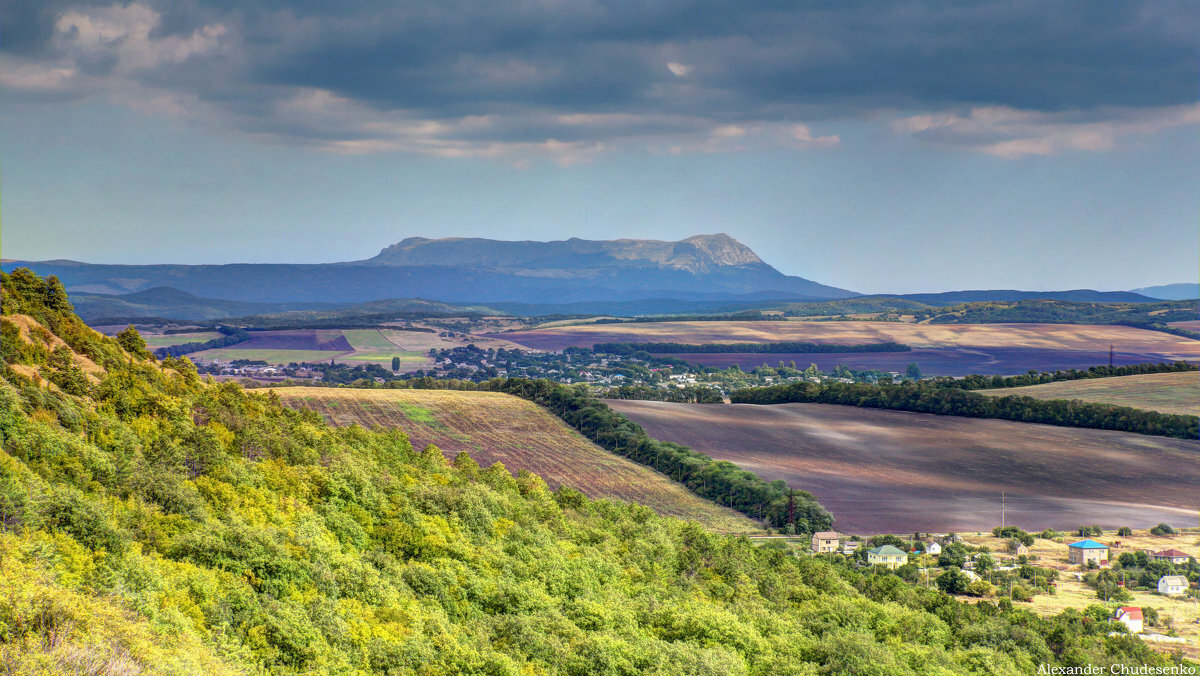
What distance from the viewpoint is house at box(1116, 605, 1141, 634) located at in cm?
5749

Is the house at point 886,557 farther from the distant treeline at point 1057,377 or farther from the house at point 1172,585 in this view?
the distant treeline at point 1057,377

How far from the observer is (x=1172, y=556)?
71438 mm

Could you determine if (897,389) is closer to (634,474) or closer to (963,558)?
(634,474)

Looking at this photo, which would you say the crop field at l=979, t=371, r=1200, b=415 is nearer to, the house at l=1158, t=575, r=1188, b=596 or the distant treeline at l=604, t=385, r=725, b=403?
the distant treeline at l=604, t=385, r=725, b=403

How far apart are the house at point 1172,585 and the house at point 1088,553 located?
468 centimetres

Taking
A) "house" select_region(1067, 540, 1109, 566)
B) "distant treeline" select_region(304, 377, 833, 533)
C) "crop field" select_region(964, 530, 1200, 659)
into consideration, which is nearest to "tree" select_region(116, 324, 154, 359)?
"distant treeline" select_region(304, 377, 833, 533)

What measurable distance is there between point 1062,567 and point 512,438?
59.8 metres

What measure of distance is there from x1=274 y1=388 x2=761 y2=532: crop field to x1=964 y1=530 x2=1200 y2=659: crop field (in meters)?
23.5

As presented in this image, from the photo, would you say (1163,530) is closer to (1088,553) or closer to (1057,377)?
(1088,553)

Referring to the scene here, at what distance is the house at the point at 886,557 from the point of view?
240 feet

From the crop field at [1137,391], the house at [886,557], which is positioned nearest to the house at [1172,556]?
the house at [886,557]

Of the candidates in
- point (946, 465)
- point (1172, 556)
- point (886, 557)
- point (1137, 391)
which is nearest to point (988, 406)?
point (1137, 391)

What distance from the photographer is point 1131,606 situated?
61.0m

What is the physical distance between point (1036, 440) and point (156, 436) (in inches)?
4182
